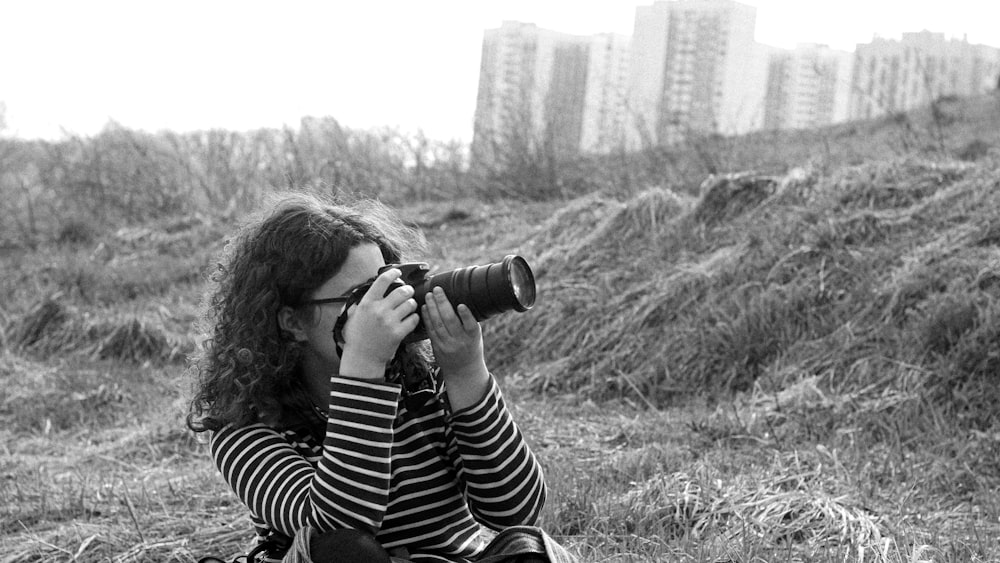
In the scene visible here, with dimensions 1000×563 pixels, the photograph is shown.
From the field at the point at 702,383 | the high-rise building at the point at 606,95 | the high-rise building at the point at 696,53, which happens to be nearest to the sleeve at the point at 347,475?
the field at the point at 702,383

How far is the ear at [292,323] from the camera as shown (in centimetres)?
197

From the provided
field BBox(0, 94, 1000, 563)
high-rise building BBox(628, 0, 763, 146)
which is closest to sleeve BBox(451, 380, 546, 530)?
field BBox(0, 94, 1000, 563)

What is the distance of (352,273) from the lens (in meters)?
1.93

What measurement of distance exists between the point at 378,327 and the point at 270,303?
12.2 inches

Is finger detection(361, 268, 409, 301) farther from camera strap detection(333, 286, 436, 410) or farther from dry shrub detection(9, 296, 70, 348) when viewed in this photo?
dry shrub detection(9, 296, 70, 348)

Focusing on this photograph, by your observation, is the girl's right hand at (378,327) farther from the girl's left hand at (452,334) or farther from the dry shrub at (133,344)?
the dry shrub at (133,344)

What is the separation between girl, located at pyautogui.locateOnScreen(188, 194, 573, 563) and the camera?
175 cm

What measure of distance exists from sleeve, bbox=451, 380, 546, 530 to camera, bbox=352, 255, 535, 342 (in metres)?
0.19

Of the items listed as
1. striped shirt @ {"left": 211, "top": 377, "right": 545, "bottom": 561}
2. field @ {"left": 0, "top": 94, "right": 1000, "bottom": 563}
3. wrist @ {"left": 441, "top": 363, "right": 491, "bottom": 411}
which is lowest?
field @ {"left": 0, "top": 94, "right": 1000, "bottom": 563}

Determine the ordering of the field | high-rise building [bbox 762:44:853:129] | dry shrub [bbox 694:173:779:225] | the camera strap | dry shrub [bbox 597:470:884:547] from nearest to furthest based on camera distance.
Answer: the camera strap < dry shrub [bbox 597:470:884:547] < the field < dry shrub [bbox 694:173:779:225] < high-rise building [bbox 762:44:853:129]

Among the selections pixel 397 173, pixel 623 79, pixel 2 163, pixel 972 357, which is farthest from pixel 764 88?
pixel 972 357

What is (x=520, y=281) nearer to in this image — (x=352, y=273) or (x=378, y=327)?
(x=378, y=327)

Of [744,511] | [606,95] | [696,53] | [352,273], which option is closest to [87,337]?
[606,95]

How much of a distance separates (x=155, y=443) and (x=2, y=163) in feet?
25.3
